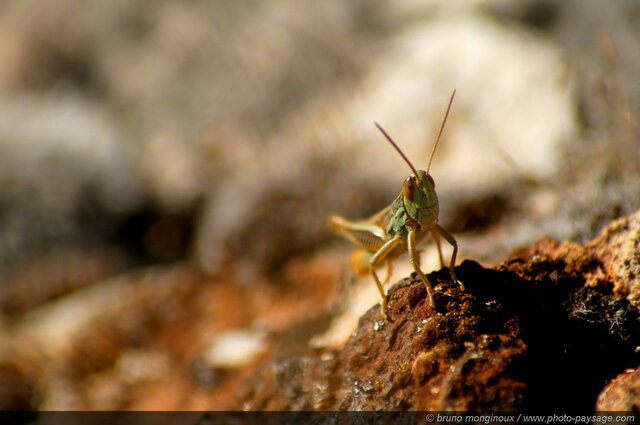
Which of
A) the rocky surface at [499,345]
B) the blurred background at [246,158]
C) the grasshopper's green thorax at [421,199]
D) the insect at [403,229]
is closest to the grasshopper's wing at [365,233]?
the insect at [403,229]

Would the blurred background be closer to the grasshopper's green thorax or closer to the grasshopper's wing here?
the grasshopper's wing

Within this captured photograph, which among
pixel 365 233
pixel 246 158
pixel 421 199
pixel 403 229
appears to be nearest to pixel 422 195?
pixel 421 199

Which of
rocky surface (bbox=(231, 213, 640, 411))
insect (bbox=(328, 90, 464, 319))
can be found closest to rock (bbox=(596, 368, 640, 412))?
rocky surface (bbox=(231, 213, 640, 411))

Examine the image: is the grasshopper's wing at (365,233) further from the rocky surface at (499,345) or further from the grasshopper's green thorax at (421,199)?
the rocky surface at (499,345)

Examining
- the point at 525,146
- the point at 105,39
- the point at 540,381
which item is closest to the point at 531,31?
the point at 525,146

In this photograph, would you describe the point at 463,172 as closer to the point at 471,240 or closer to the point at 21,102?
the point at 471,240

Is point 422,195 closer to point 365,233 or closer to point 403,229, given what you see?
point 403,229
